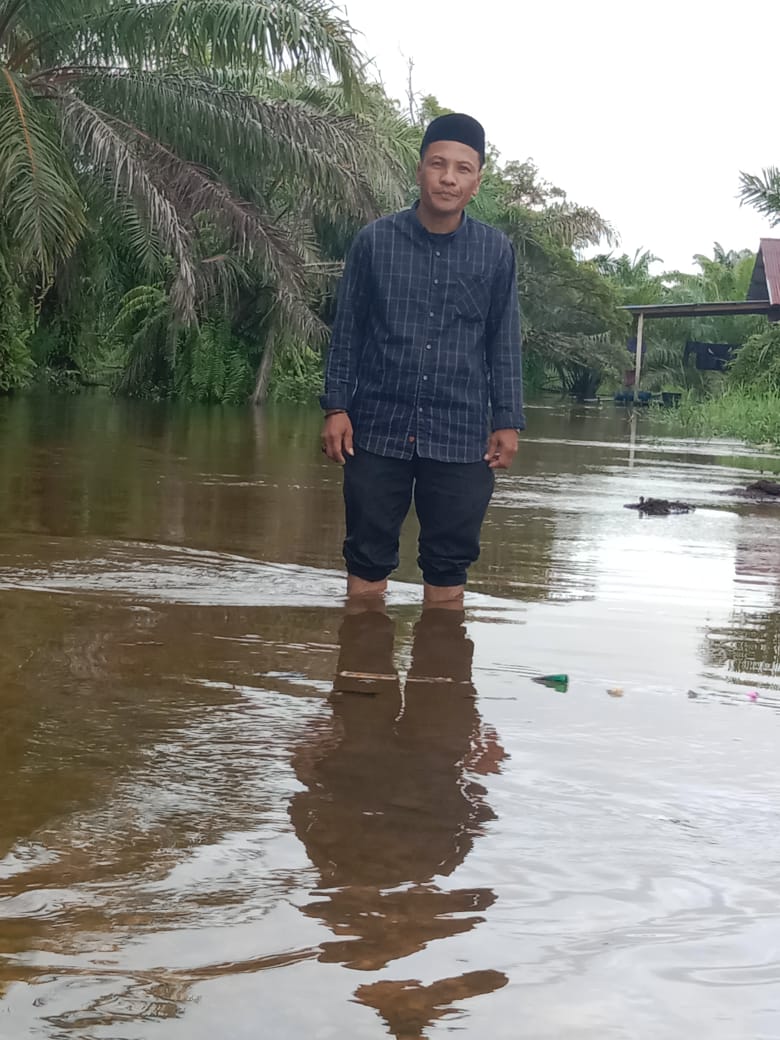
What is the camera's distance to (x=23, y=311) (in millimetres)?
21844

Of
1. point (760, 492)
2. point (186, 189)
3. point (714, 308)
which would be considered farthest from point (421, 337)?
point (714, 308)

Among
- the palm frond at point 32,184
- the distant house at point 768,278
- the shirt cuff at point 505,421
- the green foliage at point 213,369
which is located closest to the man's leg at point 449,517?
the shirt cuff at point 505,421

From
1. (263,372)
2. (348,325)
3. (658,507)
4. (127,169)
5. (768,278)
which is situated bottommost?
(658,507)

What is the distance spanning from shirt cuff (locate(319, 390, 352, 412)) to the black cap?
0.78 meters

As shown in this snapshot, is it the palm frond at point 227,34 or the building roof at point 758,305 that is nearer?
the palm frond at point 227,34

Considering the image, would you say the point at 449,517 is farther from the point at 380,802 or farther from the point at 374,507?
the point at 380,802

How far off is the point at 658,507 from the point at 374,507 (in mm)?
3514

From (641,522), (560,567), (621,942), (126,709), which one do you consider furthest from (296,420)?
(621,942)

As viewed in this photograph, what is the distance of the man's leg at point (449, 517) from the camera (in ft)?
13.5

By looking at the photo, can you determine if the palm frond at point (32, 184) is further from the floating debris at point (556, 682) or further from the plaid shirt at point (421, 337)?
the floating debris at point (556, 682)

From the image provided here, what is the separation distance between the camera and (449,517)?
4168mm

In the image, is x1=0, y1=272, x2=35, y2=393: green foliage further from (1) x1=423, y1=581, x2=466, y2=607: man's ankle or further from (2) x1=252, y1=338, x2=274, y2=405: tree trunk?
(1) x1=423, y1=581, x2=466, y2=607: man's ankle

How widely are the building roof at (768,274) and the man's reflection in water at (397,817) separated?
101 feet

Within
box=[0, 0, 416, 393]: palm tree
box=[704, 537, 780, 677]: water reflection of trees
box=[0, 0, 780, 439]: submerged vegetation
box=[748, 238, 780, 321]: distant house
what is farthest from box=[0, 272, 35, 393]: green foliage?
box=[748, 238, 780, 321]: distant house
